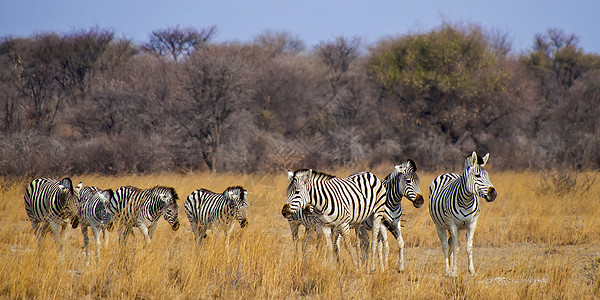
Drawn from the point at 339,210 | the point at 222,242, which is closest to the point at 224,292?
the point at 222,242

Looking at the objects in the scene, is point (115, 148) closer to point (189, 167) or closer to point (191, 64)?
point (189, 167)

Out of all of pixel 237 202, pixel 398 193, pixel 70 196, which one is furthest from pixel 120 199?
pixel 398 193

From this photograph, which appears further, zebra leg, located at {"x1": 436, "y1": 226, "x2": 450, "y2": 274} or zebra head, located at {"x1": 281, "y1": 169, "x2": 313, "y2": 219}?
zebra leg, located at {"x1": 436, "y1": 226, "x2": 450, "y2": 274}

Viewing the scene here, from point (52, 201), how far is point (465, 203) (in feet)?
19.6

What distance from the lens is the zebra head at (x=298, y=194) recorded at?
19.3 ft

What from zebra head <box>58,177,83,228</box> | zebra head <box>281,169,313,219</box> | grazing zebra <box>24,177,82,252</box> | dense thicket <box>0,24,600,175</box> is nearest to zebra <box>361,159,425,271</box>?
zebra head <box>281,169,313,219</box>

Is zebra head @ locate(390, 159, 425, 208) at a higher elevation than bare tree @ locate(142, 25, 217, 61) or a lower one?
lower

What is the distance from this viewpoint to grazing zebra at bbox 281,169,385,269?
601 cm

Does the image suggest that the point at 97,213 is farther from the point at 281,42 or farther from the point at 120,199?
the point at 281,42

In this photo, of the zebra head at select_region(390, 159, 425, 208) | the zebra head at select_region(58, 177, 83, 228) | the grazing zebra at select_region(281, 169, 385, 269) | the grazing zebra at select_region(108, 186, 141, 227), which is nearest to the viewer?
the grazing zebra at select_region(281, 169, 385, 269)

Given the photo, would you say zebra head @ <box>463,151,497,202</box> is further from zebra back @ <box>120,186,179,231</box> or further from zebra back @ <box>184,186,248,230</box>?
zebra back @ <box>120,186,179,231</box>

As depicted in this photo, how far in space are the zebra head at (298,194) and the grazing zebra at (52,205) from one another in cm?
345

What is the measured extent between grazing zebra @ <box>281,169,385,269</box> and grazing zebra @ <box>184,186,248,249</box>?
1.25 metres

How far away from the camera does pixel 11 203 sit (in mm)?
11375
